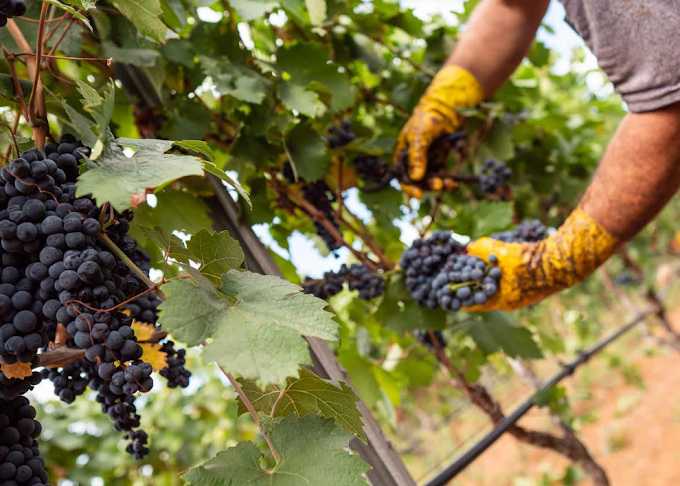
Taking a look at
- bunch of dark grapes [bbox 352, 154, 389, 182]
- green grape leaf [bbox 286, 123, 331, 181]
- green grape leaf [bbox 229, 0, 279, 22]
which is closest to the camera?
green grape leaf [bbox 229, 0, 279, 22]

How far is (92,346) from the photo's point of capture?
2.05ft

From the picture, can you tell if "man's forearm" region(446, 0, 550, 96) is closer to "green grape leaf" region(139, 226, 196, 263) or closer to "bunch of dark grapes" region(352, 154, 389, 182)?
"bunch of dark grapes" region(352, 154, 389, 182)

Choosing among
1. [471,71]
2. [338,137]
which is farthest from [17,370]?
[471,71]

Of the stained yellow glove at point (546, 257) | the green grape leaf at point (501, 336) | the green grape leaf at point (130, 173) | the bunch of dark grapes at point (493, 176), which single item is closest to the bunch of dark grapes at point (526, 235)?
the stained yellow glove at point (546, 257)

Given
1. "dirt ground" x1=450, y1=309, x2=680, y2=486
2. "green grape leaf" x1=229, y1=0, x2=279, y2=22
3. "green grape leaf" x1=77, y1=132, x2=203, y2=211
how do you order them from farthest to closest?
"dirt ground" x1=450, y1=309, x2=680, y2=486 → "green grape leaf" x1=229, y1=0, x2=279, y2=22 → "green grape leaf" x1=77, y1=132, x2=203, y2=211

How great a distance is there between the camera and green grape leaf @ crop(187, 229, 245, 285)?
2.57ft

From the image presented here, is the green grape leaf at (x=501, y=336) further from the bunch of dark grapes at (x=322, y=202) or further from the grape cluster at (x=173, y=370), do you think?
the grape cluster at (x=173, y=370)

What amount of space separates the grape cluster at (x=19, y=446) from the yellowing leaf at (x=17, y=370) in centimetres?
11

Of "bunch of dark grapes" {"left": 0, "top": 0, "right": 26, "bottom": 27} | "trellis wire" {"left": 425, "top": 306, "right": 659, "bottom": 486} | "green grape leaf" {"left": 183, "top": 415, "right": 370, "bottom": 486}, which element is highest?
"bunch of dark grapes" {"left": 0, "top": 0, "right": 26, "bottom": 27}

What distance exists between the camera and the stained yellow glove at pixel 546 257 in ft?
4.99

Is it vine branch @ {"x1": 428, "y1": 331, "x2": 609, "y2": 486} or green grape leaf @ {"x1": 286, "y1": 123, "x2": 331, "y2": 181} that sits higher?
green grape leaf @ {"x1": 286, "y1": 123, "x2": 331, "y2": 181}

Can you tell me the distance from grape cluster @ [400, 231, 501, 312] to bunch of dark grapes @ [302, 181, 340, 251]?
0.29 meters

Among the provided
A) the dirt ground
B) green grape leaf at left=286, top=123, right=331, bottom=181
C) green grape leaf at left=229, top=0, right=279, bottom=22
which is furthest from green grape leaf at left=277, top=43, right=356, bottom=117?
the dirt ground

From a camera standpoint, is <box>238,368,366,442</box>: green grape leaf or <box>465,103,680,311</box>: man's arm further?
<box>465,103,680,311</box>: man's arm
